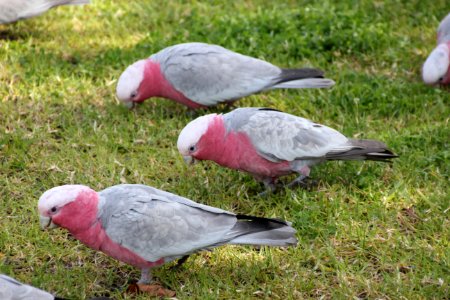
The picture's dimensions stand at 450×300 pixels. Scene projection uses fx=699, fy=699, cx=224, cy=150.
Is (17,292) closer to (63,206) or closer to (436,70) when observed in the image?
(63,206)


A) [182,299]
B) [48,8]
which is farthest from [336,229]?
[48,8]

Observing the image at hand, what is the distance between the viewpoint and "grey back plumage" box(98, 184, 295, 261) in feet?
13.0

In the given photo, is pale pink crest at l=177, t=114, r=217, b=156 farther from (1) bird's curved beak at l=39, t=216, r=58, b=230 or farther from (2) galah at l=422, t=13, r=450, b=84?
(2) galah at l=422, t=13, r=450, b=84

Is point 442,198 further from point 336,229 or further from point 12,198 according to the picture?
point 12,198

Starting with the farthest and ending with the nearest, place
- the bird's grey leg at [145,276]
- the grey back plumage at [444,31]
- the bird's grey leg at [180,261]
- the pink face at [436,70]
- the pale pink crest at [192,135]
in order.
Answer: the grey back plumage at [444,31] → the pink face at [436,70] → the pale pink crest at [192,135] → the bird's grey leg at [180,261] → the bird's grey leg at [145,276]

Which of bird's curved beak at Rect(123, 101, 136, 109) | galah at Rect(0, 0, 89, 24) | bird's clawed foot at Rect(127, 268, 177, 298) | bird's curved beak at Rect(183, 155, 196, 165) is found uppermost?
galah at Rect(0, 0, 89, 24)

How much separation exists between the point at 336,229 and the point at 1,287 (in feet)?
6.87

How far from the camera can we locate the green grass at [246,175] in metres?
4.17

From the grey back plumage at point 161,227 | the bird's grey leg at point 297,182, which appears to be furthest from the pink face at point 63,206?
the bird's grey leg at point 297,182

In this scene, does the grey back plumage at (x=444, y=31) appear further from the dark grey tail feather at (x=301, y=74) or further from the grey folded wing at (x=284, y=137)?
the grey folded wing at (x=284, y=137)

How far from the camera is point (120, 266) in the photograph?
171 inches

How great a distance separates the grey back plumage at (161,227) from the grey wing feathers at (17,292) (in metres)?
0.58

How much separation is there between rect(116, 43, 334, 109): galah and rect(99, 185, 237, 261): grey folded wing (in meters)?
1.95

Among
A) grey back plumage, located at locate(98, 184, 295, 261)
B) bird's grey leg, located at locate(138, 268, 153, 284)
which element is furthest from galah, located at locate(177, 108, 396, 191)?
bird's grey leg, located at locate(138, 268, 153, 284)
